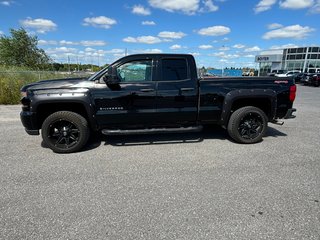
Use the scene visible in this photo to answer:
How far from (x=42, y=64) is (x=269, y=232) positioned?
43014mm

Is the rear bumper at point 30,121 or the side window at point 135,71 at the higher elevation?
the side window at point 135,71

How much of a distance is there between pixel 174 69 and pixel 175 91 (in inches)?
19.4

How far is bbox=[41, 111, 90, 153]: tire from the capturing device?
4.58 meters

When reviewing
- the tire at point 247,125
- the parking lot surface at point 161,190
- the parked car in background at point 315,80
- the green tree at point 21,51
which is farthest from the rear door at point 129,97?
the green tree at point 21,51

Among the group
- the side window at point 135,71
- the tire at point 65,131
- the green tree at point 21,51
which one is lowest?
the tire at point 65,131

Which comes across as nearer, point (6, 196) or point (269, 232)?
point (269, 232)

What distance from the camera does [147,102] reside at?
15.6 feet

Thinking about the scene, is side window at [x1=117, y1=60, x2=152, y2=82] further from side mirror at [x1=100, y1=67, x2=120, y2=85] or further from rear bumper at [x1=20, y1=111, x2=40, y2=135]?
rear bumper at [x1=20, y1=111, x2=40, y2=135]

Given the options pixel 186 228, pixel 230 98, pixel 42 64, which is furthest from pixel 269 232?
pixel 42 64

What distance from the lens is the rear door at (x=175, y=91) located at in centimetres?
480

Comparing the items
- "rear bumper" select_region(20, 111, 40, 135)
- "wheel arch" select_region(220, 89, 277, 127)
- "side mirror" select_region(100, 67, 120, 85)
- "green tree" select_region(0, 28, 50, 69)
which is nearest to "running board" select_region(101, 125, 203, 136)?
"wheel arch" select_region(220, 89, 277, 127)

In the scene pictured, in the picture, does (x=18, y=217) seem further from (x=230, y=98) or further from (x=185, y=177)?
(x=230, y=98)

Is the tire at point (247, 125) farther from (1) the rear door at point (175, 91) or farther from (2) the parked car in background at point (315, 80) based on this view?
(2) the parked car in background at point (315, 80)

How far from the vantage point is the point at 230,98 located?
498cm
